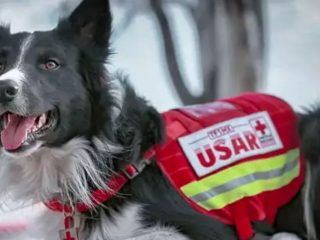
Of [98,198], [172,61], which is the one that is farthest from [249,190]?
[172,61]

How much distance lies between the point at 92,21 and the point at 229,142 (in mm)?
629

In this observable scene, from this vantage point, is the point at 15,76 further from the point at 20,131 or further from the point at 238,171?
the point at 238,171

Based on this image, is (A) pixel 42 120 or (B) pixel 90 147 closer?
(A) pixel 42 120

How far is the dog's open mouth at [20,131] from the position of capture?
6.72ft

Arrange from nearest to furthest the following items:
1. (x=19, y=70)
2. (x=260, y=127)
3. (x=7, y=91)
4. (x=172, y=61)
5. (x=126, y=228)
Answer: (x=7, y=91)
(x=19, y=70)
(x=126, y=228)
(x=260, y=127)
(x=172, y=61)

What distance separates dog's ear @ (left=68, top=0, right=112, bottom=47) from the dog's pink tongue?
0.34m

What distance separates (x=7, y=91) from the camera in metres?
1.98

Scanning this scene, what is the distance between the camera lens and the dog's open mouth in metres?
2.05

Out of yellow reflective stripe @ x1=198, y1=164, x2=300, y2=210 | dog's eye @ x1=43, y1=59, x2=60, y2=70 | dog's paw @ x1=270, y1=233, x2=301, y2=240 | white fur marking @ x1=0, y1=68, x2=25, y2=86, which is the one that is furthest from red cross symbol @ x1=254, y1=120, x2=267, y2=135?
white fur marking @ x1=0, y1=68, x2=25, y2=86

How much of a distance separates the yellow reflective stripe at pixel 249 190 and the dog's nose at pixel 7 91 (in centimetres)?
73

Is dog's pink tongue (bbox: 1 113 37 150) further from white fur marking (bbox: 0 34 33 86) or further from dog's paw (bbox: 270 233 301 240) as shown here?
dog's paw (bbox: 270 233 301 240)

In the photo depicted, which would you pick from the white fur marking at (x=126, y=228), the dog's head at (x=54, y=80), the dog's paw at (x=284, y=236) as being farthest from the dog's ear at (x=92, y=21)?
the dog's paw at (x=284, y=236)

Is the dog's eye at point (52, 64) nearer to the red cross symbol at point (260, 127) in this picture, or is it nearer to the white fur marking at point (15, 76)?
the white fur marking at point (15, 76)

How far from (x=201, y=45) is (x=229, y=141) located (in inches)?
69.3
